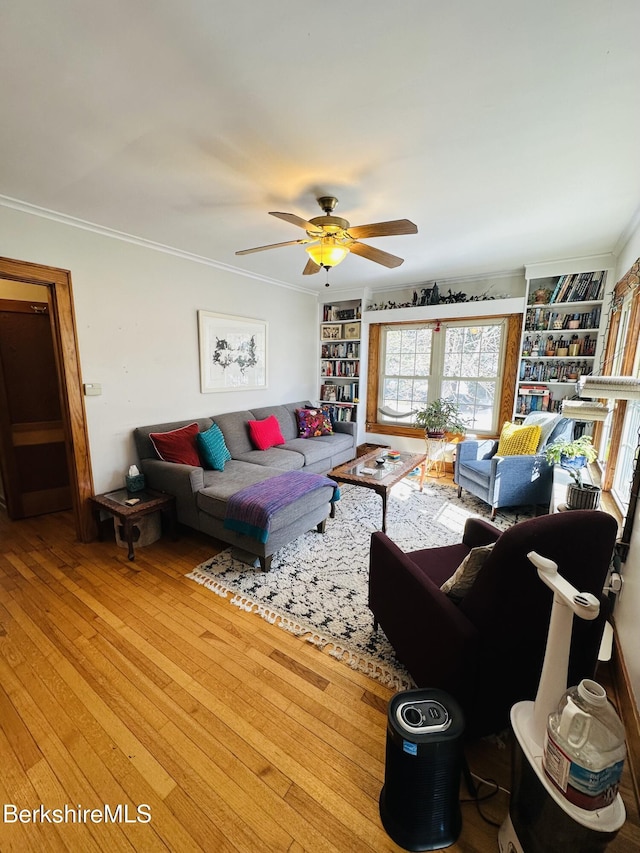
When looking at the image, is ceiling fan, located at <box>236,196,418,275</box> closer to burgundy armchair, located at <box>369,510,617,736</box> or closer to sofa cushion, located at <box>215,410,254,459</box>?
A: burgundy armchair, located at <box>369,510,617,736</box>

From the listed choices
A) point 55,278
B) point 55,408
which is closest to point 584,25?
point 55,278

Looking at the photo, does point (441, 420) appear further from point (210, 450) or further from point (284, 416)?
point (210, 450)

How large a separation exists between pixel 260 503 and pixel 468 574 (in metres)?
1.43

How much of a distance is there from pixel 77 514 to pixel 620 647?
11.8 ft

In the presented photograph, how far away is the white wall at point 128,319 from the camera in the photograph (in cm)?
259

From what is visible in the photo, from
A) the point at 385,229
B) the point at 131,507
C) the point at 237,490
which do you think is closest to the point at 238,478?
the point at 237,490

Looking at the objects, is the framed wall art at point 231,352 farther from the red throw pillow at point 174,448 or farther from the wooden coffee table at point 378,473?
the wooden coffee table at point 378,473

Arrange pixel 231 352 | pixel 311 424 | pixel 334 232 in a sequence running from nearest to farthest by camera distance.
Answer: pixel 334 232 < pixel 231 352 < pixel 311 424

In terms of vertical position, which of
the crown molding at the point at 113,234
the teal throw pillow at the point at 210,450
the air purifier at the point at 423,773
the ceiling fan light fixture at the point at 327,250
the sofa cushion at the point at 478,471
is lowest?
the air purifier at the point at 423,773

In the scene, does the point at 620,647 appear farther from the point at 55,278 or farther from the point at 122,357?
the point at 55,278

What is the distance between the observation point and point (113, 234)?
284 cm

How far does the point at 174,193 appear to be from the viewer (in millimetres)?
2178

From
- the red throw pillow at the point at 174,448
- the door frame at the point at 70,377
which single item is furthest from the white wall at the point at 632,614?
the door frame at the point at 70,377

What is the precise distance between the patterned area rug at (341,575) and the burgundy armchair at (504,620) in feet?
1.35
